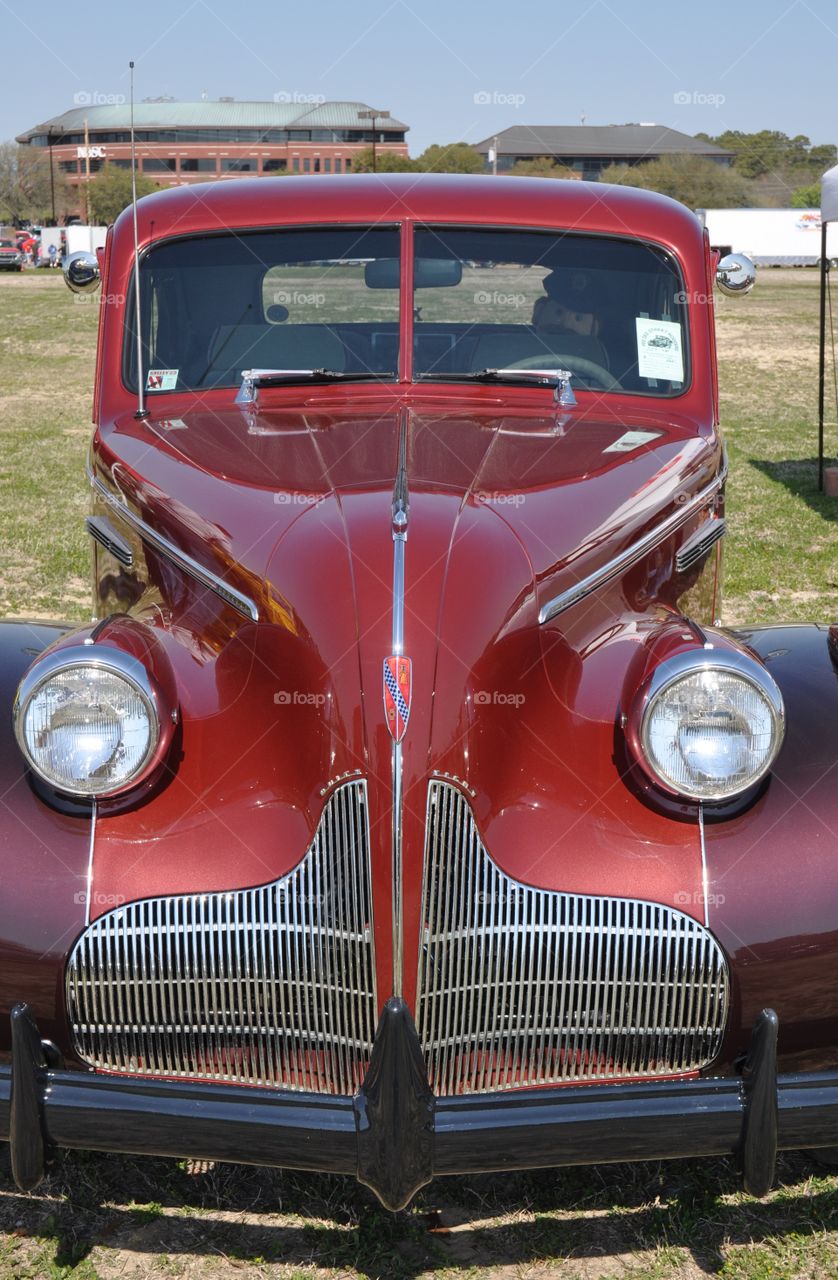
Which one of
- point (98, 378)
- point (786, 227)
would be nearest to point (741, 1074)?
point (98, 378)

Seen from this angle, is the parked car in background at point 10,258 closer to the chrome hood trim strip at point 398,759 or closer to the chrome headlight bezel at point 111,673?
the chrome hood trim strip at point 398,759

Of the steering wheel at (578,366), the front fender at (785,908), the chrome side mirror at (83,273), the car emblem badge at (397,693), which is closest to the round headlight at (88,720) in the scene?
the car emblem badge at (397,693)

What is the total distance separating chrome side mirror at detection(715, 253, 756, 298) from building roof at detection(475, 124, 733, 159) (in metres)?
101

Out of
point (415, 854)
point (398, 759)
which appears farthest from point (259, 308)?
point (415, 854)

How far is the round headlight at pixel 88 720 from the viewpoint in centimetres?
226

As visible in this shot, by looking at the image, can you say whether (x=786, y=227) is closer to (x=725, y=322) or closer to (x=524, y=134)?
(x=725, y=322)

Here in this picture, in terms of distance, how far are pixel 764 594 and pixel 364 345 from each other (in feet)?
13.3

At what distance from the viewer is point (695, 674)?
2.25 m

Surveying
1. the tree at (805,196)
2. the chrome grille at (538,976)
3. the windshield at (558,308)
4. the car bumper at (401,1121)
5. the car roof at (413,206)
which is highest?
the tree at (805,196)

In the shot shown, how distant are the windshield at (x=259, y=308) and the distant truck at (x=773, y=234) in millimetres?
54844

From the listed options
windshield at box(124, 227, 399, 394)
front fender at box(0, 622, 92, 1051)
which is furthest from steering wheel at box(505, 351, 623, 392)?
front fender at box(0, 622, 92, 1051)

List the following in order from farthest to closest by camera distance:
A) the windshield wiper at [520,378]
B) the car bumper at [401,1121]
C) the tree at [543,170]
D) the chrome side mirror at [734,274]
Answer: the tree at [543,170] < the chrome side mirror at [734,274] < the windshield wiper at [520,378] < the car bumper at [401,1121]

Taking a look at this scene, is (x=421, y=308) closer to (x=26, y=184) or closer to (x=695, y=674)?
(x=695, y=674)

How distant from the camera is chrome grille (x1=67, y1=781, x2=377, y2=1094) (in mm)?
2184
